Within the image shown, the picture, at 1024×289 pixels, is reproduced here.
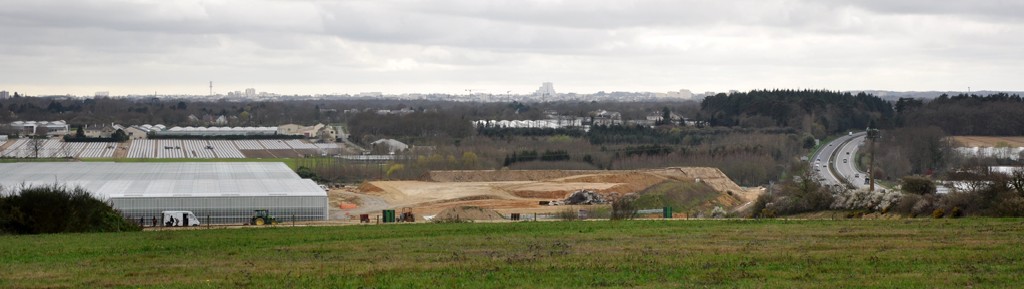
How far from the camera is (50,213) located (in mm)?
31406

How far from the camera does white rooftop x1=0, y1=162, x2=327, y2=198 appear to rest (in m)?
54.1

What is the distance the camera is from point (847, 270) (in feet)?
59.3

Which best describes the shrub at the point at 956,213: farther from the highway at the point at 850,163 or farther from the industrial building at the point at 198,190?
the highway at the point at 850,163

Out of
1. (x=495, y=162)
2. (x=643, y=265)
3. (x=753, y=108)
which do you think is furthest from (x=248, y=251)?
(x=753, y=108)

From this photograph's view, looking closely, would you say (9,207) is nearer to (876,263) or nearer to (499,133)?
(876,263)

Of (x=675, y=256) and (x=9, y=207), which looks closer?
(x=675, y=256)

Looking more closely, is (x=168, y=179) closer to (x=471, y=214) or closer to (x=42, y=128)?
(x=471, y=214)

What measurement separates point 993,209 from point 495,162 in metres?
71.3

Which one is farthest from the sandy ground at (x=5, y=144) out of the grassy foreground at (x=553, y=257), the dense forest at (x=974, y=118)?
the grassy foreground at (x=553, y=257)

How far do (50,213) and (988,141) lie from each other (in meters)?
102

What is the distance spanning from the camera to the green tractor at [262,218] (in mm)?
49656

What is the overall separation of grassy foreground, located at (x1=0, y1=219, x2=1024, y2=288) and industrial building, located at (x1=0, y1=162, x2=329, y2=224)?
810 inches

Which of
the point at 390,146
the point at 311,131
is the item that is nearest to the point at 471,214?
the point at 390,146

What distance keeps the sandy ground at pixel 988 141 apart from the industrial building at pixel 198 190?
66599 mm
